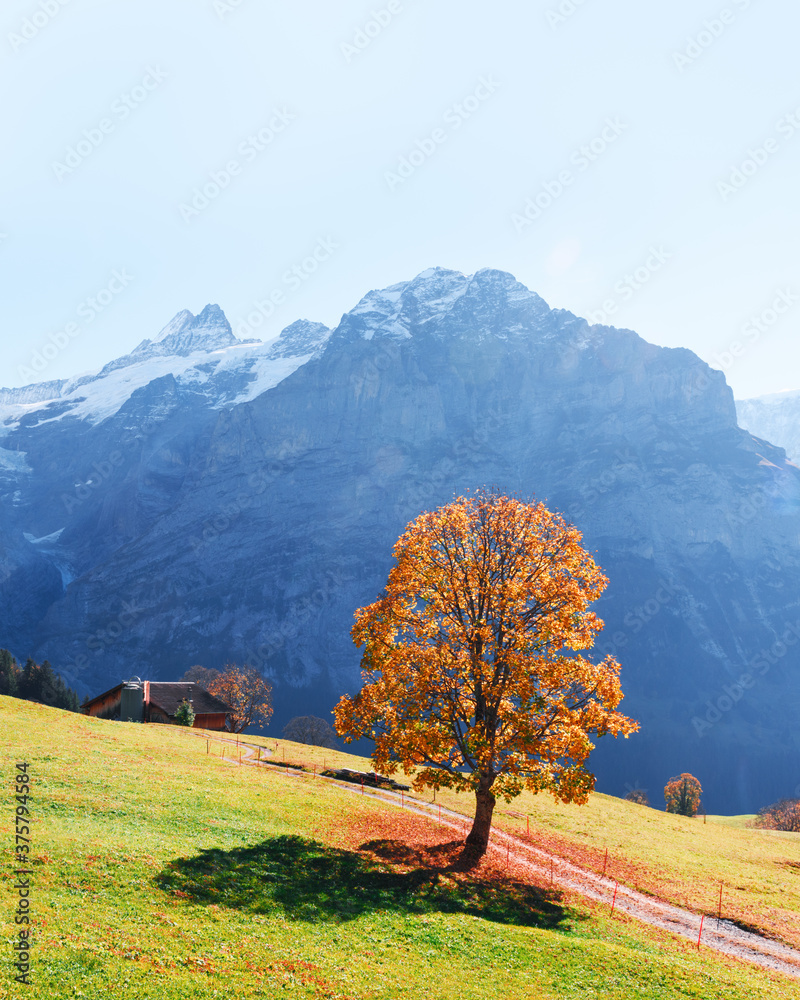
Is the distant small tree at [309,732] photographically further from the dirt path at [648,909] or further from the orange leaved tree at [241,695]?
the dirt path at [648,909]

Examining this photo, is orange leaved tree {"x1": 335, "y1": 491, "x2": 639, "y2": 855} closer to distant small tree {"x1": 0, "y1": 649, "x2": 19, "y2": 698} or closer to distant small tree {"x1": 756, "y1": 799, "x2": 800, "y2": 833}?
distant small tree {"x1": 756, "y1": 799, "x2": 800, "y2": 833}

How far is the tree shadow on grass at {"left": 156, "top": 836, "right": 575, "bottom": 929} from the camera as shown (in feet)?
61.3

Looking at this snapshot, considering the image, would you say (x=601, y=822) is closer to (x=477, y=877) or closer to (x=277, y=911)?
(x=477, y=877)

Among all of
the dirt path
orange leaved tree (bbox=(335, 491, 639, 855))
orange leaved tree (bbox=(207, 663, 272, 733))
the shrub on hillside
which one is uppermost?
orange leaved tree (bbox=(335, 491, 639, 855))

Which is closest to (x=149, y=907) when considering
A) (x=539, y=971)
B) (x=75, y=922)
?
(x=75, y=922)

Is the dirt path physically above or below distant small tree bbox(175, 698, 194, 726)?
above

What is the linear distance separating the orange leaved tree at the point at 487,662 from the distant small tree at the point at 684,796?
81.1m

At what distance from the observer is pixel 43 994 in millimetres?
11789

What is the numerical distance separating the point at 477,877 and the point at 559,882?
5.68 m

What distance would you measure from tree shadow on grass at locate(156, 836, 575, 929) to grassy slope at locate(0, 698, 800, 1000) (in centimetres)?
10

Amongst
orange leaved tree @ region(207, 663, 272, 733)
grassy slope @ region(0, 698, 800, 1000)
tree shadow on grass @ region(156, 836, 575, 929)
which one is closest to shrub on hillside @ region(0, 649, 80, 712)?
orange leaved tree @ region(207, 663, 272, 733)

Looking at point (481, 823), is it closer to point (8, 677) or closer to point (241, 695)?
point (241, 695)

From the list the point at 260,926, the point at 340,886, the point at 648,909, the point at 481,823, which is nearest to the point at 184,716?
the point at 481,823

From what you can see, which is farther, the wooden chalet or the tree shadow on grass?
the wooden chalet
